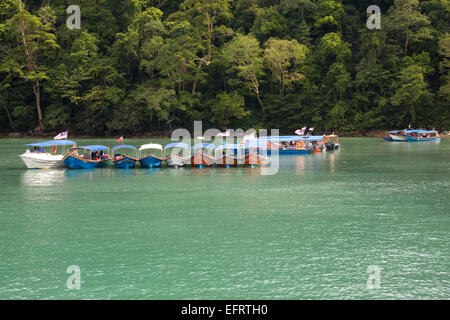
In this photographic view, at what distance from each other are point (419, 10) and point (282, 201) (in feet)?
241

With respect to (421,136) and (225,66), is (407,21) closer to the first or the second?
(421,136)

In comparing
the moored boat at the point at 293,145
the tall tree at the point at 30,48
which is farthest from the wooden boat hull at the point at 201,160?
the tall tree at the point at 30,48

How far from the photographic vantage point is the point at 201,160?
43.2m

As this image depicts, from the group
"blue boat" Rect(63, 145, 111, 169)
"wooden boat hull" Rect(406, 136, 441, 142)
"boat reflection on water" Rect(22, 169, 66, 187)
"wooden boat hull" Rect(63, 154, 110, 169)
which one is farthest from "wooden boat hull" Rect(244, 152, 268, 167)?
"wooden boat hull" Rect(406, 136, 441, 142)

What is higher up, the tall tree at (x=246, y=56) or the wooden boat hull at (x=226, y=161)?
the tall tree at (x=246, y=56)

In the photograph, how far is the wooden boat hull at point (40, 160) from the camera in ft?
135

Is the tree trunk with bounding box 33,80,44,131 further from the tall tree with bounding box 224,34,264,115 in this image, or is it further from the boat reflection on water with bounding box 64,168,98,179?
the boat reflection on water with bounding box 64,168,98,179

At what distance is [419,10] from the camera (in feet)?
283

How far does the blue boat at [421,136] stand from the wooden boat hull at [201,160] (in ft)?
145

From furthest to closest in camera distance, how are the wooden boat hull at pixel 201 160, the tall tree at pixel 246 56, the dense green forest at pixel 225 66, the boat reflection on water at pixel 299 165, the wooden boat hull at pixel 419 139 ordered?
the tall tree at pixel 246 56
the dense green forest at pixel 225 66
the wooden boat hull at pixel 419 139
the wooden boat hull at pixel 201 160
the boat reflection on water at pixel 299 165

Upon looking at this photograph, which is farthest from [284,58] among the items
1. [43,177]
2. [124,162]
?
[43,177]

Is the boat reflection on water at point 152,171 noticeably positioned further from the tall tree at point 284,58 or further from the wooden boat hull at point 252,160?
the tall tree at point 284,58

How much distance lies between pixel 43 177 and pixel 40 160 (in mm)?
5815

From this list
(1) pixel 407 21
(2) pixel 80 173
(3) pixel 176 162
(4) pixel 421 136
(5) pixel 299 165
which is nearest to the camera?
(2) pixel 80 173
